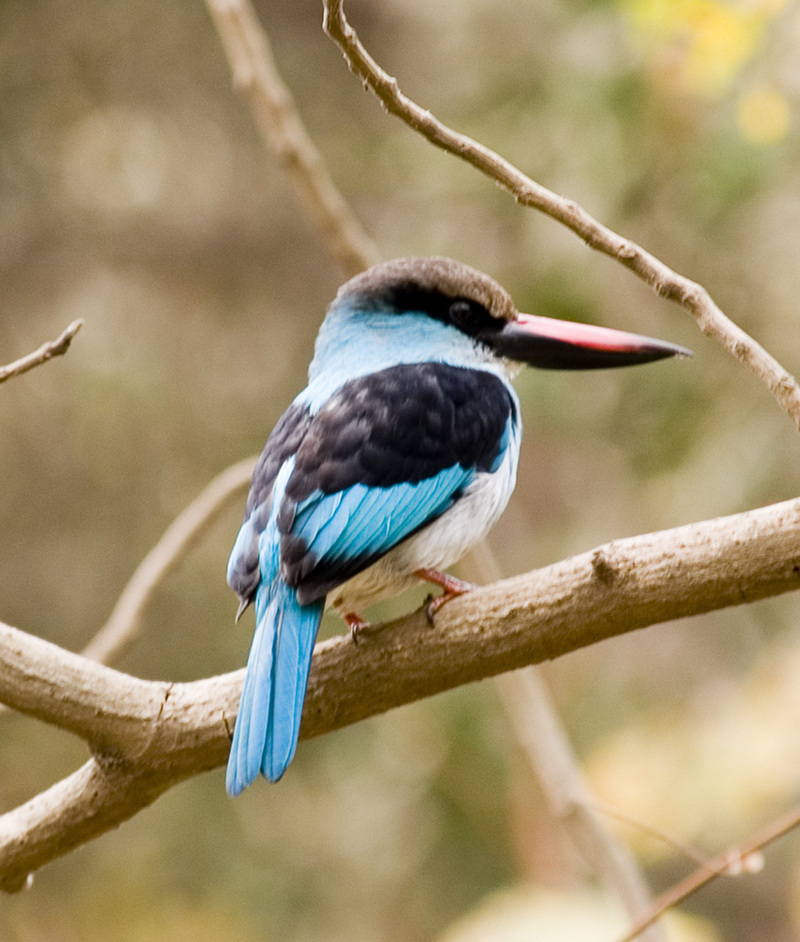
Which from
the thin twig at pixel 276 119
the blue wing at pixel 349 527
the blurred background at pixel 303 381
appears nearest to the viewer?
the blue wing at pixel 349 527

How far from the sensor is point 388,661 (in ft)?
6.46

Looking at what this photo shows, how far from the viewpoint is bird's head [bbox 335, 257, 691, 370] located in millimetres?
2592

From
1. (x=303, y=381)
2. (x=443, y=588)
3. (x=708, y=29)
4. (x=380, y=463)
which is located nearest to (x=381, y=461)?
(x=380, y=463)

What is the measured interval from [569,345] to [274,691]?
108 cm

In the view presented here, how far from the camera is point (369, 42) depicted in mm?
6027

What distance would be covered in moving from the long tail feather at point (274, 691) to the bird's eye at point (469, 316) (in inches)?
34.0

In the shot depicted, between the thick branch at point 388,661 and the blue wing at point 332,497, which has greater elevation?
the blue wing at point 332,497

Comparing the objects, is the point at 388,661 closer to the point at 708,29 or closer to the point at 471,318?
the point at 471,318

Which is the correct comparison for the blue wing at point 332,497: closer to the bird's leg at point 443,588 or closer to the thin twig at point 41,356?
the bird's leg at point 443,588

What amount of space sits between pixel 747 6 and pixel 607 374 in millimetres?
1559

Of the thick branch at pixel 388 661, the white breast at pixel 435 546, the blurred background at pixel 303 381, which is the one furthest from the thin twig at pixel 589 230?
the blurred background at pixel 303 381

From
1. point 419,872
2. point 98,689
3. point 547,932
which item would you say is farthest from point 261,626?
point 419,872

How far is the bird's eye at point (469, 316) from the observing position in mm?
2645

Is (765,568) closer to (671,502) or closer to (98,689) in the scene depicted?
(98,689)
